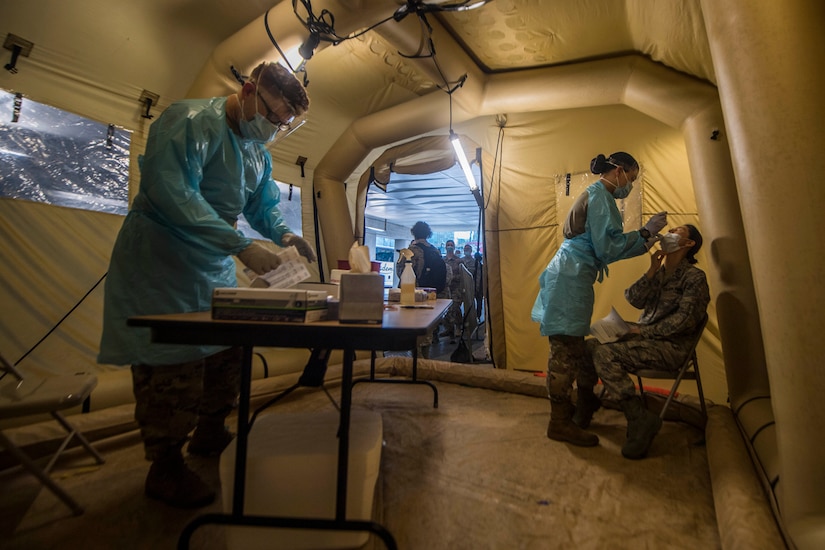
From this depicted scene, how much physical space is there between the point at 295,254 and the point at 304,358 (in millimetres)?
1831

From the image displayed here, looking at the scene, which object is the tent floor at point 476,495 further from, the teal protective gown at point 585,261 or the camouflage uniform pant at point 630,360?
the teal protective gown at point 585,261

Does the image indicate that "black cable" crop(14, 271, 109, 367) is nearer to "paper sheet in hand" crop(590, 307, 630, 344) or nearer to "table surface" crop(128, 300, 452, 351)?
"table surface" crop(128, 300, 452, 351)

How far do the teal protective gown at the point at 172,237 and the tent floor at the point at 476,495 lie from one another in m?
0.51

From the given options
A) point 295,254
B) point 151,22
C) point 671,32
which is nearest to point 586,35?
point 671,32

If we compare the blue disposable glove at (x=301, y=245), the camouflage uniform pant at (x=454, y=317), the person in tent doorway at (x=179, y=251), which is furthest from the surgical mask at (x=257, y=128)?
the camouflage uniform pant at (x=454, y=317)

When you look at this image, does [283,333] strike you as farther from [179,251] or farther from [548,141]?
[548,141]

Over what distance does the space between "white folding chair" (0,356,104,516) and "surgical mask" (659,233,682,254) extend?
2.66 metres

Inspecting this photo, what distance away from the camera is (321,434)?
114 centimetres

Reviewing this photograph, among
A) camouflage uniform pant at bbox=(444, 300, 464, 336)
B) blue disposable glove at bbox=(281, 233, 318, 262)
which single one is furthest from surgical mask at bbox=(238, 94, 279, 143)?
camouflage uniform pant at bbox=(444, 300, 464, 336)

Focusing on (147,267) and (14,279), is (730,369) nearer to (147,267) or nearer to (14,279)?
(147,267)

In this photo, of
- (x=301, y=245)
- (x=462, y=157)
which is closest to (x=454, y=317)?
(x=462, y=157)

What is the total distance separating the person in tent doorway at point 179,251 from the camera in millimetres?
1198

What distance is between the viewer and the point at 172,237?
1305mm

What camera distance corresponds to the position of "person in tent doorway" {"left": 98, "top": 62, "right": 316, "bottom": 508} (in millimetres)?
1198
